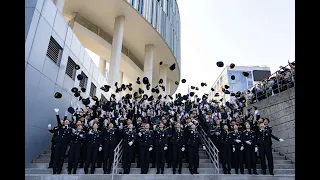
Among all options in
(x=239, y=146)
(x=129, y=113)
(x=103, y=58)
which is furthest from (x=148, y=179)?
(x=103, y=58)

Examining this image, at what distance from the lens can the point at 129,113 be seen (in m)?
11.2

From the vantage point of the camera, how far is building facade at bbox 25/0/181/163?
909 cm

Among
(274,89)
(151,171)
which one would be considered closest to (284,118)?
(274,89)

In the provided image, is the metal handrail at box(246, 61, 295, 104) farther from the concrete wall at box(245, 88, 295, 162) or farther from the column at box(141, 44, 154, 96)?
the column at box(141, 44, 154, 96)

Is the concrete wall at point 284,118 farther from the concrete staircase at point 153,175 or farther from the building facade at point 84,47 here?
the building facade at point 84,47

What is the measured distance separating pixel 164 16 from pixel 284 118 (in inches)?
807

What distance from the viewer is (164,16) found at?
27.7 metres

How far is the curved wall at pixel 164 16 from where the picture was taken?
22719 mm

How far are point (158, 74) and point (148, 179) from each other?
27.4 metres

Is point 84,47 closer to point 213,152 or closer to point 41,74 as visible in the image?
point 41,74

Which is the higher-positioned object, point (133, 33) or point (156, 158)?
point (133, 33)
